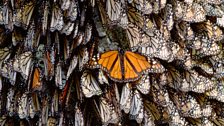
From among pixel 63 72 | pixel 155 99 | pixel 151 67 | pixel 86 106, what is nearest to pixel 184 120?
pixel 155 99

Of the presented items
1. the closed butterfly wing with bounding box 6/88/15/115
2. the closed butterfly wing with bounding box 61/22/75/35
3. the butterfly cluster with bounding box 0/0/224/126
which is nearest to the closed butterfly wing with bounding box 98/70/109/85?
the butterfly cluster with bounding box 0/0/224/126

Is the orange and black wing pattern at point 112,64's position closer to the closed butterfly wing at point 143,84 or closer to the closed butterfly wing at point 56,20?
the closed butterfly wing at point 143,84

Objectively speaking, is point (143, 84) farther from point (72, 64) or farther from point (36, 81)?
point (36, 81)

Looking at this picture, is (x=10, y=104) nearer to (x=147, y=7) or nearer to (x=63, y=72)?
(x=63, y=72)

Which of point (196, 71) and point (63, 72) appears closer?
point (63, 72)

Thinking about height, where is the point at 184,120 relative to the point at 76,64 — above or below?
below

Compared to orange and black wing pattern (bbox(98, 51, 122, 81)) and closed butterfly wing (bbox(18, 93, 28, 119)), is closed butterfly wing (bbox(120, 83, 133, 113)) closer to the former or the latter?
orange and black wing pattern (bbox(98, 51, 122, 81))

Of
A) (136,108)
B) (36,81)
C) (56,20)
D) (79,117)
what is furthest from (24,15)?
(136,108)

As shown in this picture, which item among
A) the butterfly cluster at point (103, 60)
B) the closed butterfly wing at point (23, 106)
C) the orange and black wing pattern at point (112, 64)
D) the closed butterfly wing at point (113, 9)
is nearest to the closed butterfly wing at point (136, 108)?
the butterfly cluster at point (103, 60)
